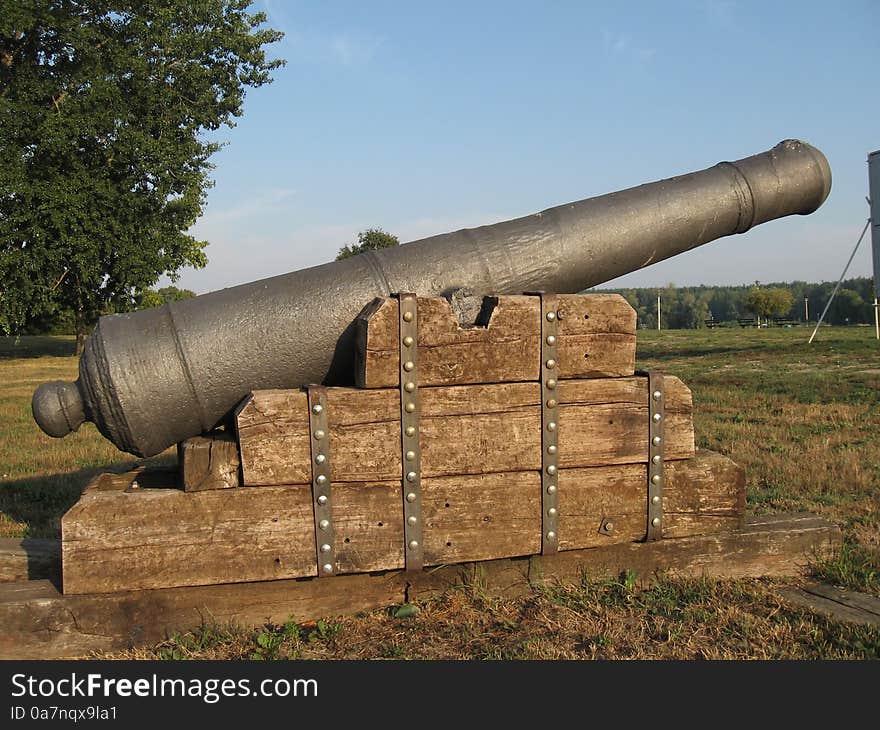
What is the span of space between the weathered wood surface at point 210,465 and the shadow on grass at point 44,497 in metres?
2.26

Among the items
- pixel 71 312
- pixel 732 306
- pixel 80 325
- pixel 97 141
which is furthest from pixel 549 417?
pixel 732 306

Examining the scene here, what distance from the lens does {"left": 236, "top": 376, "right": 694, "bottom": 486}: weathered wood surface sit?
3.18 meters

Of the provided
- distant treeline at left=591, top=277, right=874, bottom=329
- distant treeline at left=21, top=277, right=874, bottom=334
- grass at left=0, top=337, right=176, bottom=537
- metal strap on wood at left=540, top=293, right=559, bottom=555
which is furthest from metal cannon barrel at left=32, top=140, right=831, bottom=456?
distant treeline at left=591, top=277, right=874, bottom=329

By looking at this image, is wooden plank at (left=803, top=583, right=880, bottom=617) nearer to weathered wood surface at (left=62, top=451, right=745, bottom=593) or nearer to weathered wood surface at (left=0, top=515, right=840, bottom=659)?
weathered wood surface at (left=0, top=515, right=840, bottom=659)

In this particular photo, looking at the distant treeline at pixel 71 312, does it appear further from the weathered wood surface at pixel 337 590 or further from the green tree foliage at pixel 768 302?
the green tree foliage at pixel 768 302

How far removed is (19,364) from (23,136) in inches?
422

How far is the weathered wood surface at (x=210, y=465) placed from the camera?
10.3 ft

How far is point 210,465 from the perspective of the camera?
3154 millimetres

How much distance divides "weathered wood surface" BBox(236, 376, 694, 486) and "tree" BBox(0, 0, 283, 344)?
18375mm

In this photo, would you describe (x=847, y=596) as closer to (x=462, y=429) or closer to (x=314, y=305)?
(x=462, y=429)

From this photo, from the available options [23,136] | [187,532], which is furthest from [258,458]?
[23,136]

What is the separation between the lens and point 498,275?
3.64 metres

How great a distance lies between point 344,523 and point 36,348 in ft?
123

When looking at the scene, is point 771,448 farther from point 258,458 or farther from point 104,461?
point 104,461
